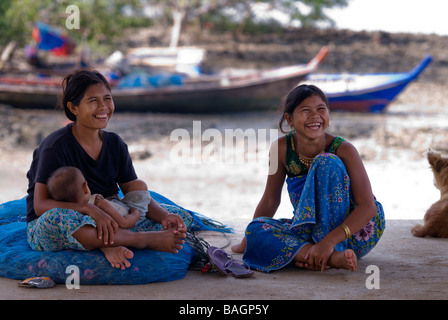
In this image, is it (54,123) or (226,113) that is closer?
(54,123)

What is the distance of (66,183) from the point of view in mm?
2305

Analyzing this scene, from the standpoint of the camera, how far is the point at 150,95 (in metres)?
11.5

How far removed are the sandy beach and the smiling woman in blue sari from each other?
0.11 metres

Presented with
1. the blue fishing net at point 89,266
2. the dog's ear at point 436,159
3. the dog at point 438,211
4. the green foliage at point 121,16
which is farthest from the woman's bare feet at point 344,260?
the green foliage at point 121,16

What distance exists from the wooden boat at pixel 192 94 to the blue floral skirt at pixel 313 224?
353 inches

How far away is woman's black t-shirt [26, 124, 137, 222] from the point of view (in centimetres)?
239

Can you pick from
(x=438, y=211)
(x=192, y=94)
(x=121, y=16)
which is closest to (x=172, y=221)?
(x=438, y=211)

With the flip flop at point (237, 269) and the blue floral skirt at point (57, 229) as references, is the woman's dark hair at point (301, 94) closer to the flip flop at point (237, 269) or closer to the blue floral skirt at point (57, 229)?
the flip flop at point (237, 269)

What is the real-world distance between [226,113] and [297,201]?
952 centimetres

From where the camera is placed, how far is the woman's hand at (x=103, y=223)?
7.47ft

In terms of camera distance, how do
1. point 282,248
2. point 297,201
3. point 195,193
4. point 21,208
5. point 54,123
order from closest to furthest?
point 282,248
point 297,201
point 21,208
point 195,193
point 54,123

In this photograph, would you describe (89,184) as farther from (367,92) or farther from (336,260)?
(367,92)

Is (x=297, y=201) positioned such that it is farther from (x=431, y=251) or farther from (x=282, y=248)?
(x=431, y=251)
